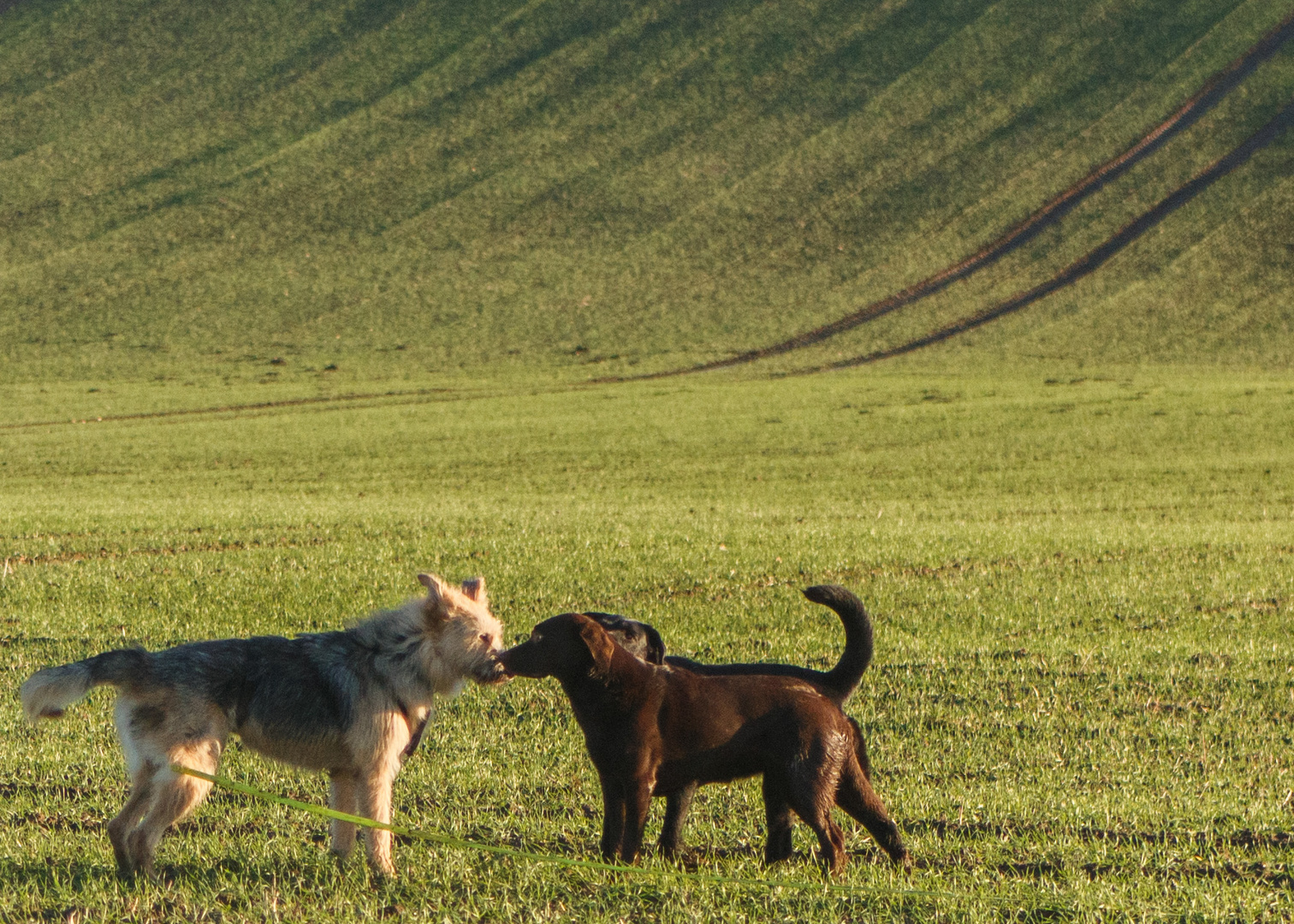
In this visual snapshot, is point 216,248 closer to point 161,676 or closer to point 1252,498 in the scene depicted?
point 1252,498

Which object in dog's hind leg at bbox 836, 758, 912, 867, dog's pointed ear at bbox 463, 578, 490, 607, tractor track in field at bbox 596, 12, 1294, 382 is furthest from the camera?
tractor track in field at bbox 596, 12, 1294, 382

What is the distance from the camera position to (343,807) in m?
6.56

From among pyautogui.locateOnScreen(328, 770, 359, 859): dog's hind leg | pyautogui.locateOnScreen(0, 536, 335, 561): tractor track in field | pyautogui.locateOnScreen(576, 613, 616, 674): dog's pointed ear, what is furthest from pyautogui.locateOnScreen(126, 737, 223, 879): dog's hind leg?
pyautogui.locateOnScreen(0, 536, 335, 561): tractor track in field

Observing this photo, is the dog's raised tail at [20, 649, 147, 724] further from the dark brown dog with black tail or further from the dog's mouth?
the dark brown dog with black tail

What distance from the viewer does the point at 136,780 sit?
600cm

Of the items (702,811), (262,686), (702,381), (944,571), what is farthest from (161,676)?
(702,381)

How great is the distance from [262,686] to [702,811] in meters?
2.79

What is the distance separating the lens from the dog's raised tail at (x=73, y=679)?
5.86m

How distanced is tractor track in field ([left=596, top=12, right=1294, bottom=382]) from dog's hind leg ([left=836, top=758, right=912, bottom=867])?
171 feet

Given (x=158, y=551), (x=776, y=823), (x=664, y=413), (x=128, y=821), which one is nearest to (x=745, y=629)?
(x=776, y=823)

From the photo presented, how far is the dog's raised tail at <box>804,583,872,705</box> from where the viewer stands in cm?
630

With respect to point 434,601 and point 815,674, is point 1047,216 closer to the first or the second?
point 815,674

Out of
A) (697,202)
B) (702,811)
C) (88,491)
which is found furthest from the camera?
(697,202)

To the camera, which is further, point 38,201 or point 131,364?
point 38,201
